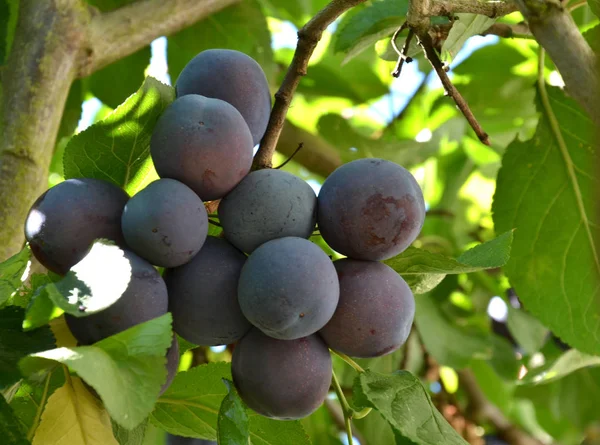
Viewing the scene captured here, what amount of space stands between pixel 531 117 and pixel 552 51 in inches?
54.6

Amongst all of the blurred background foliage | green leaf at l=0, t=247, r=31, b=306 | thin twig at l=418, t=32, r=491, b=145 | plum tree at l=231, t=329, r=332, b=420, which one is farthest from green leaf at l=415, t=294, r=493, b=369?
green leaf at l=0, t=247, r=31, b=306

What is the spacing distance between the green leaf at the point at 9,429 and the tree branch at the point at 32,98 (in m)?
0.32

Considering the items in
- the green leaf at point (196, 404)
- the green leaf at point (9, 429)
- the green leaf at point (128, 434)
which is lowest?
the green leaf at point (196, 404)

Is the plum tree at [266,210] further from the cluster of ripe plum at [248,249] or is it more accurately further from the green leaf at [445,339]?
the green leaf at [445,339]

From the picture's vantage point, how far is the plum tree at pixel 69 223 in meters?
0.73

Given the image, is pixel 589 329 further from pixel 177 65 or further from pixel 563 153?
pixel 177 65

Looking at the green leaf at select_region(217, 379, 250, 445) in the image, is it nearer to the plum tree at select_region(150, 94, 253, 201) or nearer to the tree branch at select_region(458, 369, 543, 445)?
the plum tree at select_region(150, 94, 253, 201)

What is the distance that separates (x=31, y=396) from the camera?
2.96 ft

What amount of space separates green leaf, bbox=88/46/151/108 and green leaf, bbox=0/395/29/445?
1.06 metres

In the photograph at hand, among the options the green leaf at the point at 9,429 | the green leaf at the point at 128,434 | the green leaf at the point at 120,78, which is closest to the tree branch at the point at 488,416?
the green leaf at the point at 120,78

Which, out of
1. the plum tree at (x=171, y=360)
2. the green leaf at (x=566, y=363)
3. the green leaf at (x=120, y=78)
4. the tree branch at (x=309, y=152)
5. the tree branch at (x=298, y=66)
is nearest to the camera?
the plum tree at (x=171, y=360)

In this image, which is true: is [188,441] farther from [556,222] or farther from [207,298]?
[556,222]

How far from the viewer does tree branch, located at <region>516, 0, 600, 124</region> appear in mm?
768

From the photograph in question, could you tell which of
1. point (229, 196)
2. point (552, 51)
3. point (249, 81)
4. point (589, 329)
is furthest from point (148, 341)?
point (589, 329)
